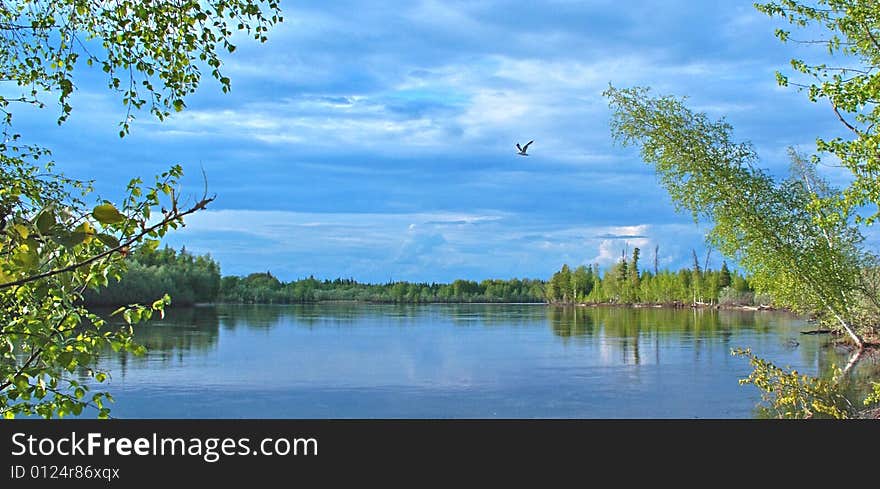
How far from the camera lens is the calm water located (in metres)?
14.6

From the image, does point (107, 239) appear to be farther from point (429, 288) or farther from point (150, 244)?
point (429, 288)

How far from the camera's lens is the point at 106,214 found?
1.40 m

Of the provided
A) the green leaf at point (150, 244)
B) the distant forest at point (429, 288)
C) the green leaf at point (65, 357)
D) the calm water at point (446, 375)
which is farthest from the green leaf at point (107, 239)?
the distant forest at point (429, 288)

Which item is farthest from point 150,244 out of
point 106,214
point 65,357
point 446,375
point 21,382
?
point 446,375

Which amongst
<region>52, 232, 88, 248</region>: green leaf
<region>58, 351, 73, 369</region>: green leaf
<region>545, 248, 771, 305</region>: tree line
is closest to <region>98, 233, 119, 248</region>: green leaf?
<region>52, 232, 88, 248</region>: green leaf

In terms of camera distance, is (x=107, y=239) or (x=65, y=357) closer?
(x=107, y=239)

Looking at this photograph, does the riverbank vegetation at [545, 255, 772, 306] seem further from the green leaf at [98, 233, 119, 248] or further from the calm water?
the green leaf at [98, 233, 119, 248]

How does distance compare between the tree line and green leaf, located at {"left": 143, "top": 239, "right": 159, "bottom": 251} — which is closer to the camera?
green leaf, located at {"left": 143, "top": 239, "right": 159, "bottom": 251}

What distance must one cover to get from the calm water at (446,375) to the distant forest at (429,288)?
2103cm

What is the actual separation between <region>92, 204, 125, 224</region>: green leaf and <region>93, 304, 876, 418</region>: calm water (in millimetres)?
12641

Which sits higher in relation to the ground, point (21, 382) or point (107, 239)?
point (107, 239)

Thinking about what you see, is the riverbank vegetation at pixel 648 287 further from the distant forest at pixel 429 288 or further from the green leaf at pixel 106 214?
the green leaf at pixel 106 214

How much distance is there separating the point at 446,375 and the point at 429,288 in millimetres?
97361
